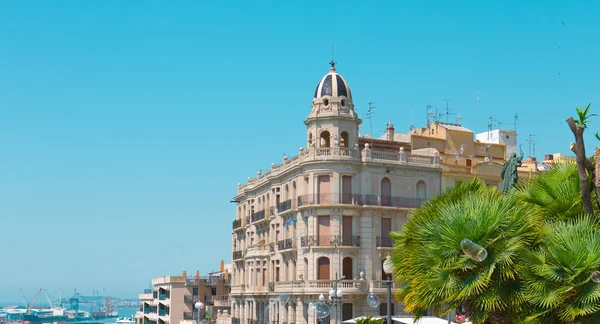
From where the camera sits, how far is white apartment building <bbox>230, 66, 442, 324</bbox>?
192 feet

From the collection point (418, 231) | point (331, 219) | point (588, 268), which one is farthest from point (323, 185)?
point (588, 268)

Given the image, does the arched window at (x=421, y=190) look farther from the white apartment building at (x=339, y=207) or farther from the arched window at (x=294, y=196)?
the arched window at (x=294, y=196)

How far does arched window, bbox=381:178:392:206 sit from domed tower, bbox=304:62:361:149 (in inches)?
135

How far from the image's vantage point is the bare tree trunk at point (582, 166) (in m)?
21.5

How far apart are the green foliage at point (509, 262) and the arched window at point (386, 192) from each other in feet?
121

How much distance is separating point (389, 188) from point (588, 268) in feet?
136

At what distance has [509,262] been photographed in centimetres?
2083

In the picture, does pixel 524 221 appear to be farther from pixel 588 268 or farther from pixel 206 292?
pixel 206 292

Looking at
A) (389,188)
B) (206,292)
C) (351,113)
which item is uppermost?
(351,113)

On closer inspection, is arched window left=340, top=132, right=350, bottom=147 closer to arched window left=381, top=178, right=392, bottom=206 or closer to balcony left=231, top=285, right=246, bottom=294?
arched window left=381, top=178, right=392, bottom=206

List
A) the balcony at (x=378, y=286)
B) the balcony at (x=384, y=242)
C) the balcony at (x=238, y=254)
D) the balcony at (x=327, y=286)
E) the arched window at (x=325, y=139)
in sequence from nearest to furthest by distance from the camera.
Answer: the balcony at (x=327, y=286), the balcony at (x=378, y=286), the balcony at (x=384, y=242), the arched window at (x=325, y=139), the balcony at (x=238, y=254)

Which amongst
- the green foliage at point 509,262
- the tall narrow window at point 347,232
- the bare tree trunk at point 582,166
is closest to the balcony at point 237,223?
the tall narrow window at point 347,232

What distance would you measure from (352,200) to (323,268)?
499 centimetres

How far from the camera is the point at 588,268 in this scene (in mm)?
19625
